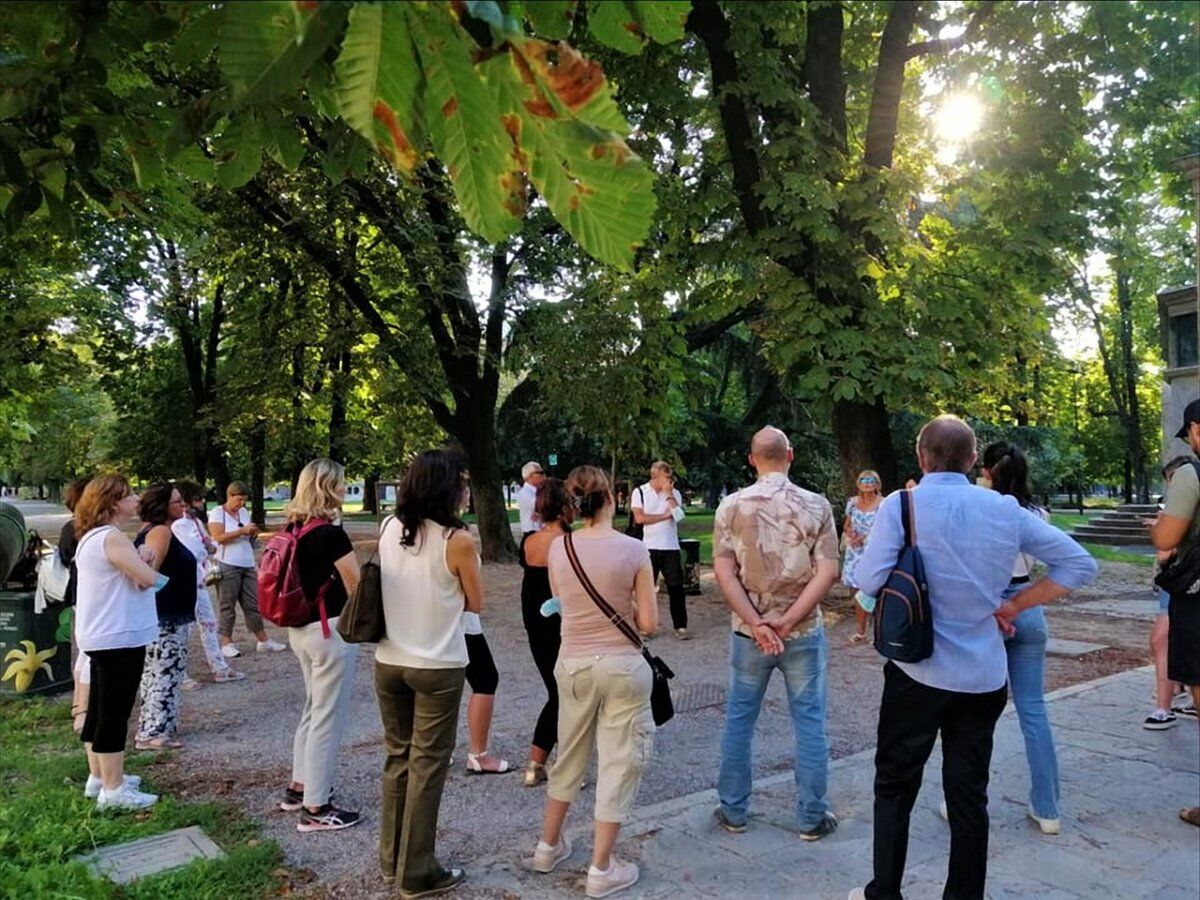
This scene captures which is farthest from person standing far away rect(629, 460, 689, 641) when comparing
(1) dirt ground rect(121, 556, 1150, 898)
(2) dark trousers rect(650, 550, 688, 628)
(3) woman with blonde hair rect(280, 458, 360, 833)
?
(3) woman with blonde hair rect(280, 458, 360, 833)

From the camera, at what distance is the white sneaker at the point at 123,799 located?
4594 mm

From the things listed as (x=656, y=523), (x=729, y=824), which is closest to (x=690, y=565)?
(x=656, y=523)

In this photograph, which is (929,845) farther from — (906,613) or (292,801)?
(292,801)

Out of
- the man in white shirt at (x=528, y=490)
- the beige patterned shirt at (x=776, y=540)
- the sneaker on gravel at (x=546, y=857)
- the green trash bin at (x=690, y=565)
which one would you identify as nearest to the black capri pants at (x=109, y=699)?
the sneaker on gravel at (x=546, y=857)

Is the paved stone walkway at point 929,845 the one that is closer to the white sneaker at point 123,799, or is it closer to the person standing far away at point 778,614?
the person standing far away at point 778,614

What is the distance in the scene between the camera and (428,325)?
54.8 ft

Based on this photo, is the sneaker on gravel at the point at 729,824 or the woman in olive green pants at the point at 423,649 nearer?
the woman in olive green pants at the point at 423,649

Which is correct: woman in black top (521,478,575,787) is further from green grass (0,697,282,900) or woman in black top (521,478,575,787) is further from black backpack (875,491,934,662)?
black backpack (875,491,934,662)

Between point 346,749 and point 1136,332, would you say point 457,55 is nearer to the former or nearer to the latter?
point 346,749

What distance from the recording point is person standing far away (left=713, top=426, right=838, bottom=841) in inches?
160

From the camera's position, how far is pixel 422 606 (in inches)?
146

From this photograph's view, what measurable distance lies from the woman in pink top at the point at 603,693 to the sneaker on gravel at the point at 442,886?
1.14ft

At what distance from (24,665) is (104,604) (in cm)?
336

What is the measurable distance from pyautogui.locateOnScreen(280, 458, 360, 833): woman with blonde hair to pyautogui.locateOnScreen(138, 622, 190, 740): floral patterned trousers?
82.3 inches
